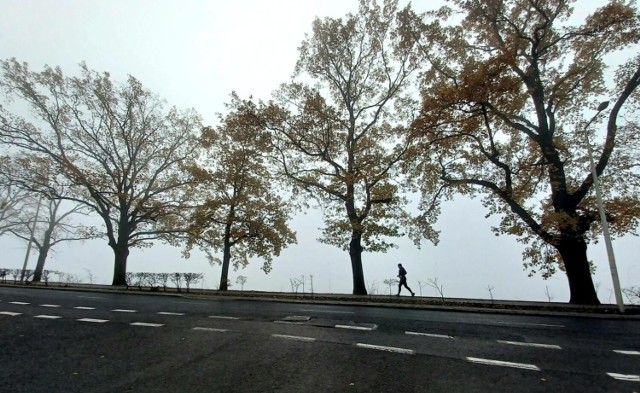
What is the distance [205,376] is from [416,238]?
15.8 metres

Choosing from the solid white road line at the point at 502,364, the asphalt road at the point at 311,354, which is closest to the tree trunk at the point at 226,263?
the asphalt road at the point at 311,354

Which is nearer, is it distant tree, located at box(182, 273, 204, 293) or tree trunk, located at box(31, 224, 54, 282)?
distant tree, located at box(182, 273, 204, 293)

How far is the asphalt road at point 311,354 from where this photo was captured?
15.1ft

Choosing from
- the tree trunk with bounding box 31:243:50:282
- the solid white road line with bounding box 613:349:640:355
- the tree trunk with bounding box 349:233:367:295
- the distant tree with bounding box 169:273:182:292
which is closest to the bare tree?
the distant tree with bounding box 169:273:182:292

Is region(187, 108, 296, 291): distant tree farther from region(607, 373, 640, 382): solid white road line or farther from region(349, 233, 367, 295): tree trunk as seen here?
region(607, 373, 640, 382): solid white road line

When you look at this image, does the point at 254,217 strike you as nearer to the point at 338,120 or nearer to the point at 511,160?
the point at 338,120

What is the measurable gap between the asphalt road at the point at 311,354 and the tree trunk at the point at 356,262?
9.60 meters

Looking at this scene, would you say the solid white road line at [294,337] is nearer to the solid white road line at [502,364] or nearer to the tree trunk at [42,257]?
the solid white road line at [502,364]

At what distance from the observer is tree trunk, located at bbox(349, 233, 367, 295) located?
64.2 ft

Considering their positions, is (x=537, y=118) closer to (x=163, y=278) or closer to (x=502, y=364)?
(x=502, y=364)

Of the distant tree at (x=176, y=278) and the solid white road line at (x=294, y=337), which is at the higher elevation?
the distant tree at (x=176, y=278)

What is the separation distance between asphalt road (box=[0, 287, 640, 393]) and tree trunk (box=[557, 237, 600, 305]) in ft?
15.4

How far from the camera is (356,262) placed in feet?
65.2

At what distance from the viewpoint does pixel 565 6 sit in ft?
49.7
